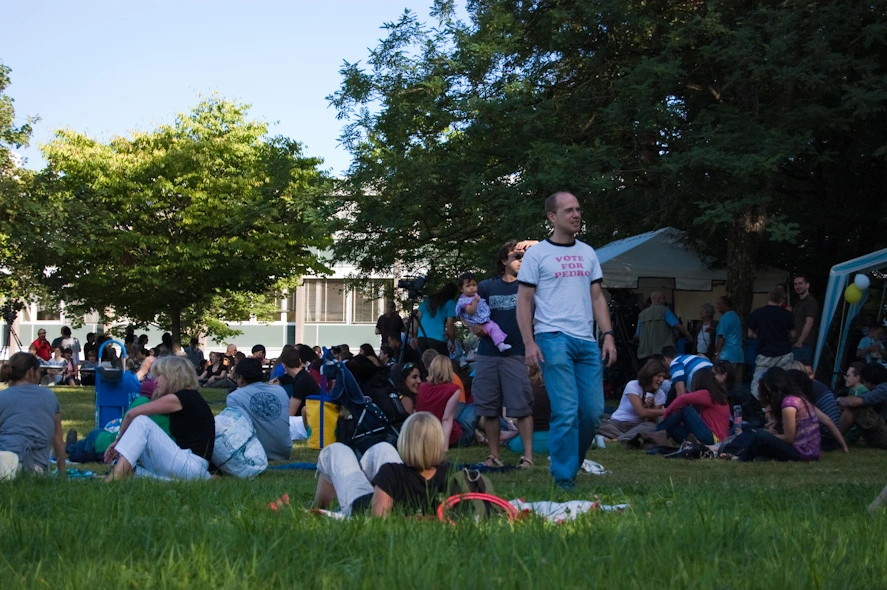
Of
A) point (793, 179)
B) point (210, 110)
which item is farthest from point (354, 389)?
point (210, 110)

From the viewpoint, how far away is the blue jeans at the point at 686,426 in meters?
10.9

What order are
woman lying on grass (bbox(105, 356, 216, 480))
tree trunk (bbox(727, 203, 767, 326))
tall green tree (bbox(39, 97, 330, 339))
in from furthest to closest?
tall green tree (bbox(39, 97, 330, 339)), tree trunk (bbox(727, 203, 767, 326)), woman lying on grass (bbox(105, 356, 216, 480))

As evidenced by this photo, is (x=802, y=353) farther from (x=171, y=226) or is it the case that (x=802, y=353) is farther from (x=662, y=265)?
(x=171, y=226)

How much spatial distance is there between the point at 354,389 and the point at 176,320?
A: 106ft

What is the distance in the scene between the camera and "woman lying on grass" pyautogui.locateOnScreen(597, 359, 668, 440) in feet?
39.2

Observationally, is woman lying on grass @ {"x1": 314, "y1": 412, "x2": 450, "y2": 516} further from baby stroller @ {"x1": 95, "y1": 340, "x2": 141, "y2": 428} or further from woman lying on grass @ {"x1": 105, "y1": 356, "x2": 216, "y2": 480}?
baby stroller @ {"x1": 95, "y1": 340, "x2": 141, "y2": 428}

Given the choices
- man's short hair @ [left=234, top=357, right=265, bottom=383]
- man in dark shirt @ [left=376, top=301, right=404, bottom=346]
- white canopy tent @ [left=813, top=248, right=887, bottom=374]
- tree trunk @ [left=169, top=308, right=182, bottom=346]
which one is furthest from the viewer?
tree trunk @ [left=169, top=308, right=182, bottom=346]

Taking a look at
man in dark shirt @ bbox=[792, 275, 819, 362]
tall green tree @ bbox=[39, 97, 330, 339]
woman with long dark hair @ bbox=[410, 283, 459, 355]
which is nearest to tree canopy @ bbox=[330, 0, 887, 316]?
man in dark shirt @ bbox=[792, 275, 819, 362]

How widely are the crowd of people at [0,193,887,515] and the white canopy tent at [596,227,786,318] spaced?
3083mm

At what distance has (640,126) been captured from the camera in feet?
56.0

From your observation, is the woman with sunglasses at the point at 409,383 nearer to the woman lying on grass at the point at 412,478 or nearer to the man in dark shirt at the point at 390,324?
the woman lying on grass at the point at 412,478

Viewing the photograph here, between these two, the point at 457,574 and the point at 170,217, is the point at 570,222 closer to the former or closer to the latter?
the point at 457,574

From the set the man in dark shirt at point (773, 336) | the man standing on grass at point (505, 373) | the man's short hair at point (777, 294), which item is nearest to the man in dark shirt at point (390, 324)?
the man in dark shirt at point (773, 336)

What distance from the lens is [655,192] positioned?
19109mm
